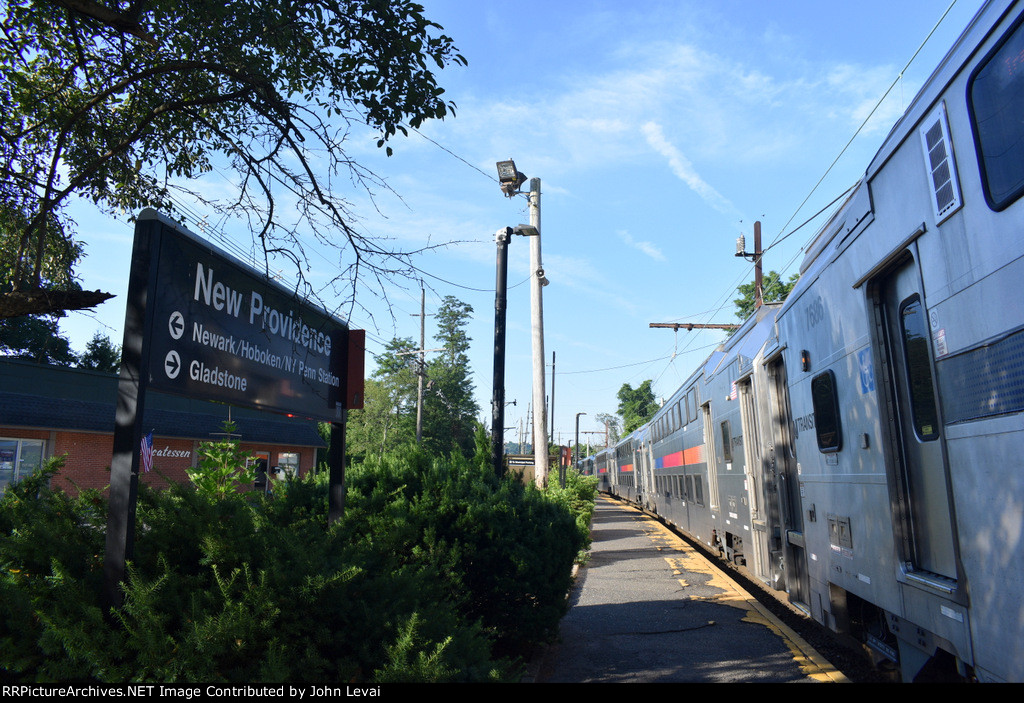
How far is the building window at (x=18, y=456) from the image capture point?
2028 cm

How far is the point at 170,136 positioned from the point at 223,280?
13.0 feet

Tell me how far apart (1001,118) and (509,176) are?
9526 millimetres

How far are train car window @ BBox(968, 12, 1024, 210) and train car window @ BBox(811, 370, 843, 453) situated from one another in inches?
104

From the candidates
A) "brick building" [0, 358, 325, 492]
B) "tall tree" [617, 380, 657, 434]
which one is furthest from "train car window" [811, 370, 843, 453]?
"tall tree" [617, 380, 657, 434]

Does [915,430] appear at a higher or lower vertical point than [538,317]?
lower

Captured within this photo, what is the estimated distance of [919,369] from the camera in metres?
4.29

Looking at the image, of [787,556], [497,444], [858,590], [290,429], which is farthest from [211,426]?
[858,590]

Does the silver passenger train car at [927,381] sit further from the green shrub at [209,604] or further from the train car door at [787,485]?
the green shrub at [209,604]

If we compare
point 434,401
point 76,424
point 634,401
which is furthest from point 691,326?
point 634,401

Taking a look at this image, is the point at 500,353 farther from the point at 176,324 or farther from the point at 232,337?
the point at 176,324

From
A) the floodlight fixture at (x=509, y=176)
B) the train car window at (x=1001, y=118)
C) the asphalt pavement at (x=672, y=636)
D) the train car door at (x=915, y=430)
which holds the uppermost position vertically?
the floodlight fixture at (x=509, y=176)

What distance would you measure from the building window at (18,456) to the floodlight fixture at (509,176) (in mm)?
16170

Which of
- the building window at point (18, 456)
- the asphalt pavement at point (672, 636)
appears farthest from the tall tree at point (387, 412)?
the asphalt pavement at point (672, 636)

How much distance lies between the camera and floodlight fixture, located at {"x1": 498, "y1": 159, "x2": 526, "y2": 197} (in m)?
12.3
